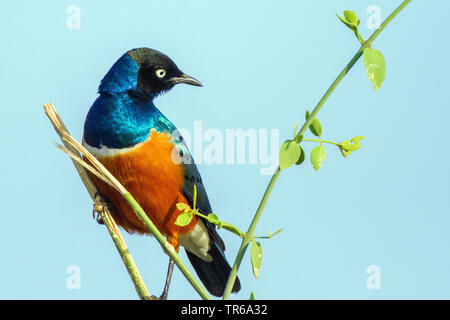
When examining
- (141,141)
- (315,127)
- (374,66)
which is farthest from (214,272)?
(374,66)

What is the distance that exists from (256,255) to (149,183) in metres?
2.46

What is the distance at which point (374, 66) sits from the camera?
1.58 m

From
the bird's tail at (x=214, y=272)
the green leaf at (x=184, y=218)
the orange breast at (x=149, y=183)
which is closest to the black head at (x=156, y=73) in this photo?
the orange breast at (x=149, y=183)

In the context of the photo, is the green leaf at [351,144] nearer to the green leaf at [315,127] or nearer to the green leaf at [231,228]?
the green leaf at [315,127]

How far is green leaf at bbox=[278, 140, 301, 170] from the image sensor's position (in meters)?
1.62

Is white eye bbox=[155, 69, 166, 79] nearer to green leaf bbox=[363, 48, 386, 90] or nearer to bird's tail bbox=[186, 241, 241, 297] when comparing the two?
bird's tail bbox=[186, 241, 241, 297]

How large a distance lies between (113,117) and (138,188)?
19.4 inches

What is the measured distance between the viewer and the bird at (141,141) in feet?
12.7

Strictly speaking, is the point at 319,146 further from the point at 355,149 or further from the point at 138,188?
the point at 138,188

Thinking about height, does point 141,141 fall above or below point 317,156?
below

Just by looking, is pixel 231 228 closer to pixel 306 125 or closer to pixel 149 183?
pixel 306 125

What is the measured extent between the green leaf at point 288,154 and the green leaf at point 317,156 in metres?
0.04

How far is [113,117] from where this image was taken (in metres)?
3.85
